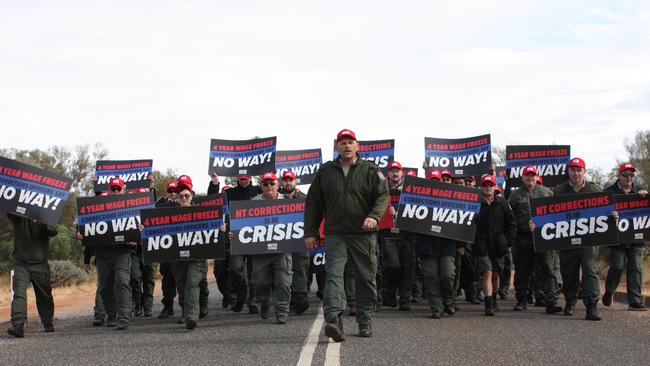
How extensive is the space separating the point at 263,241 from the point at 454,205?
300 centimetres

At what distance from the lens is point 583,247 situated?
12.6 meters

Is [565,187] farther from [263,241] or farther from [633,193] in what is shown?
[263,241]

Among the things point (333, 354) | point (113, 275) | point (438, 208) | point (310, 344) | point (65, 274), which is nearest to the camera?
point (333, 354)

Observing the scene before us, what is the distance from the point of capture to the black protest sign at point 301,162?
20703 mm

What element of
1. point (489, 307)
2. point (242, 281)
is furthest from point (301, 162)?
point (489, 307)

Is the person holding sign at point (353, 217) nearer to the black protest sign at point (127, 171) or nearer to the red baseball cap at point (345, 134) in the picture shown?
the red baseball cap at point (345, 134)

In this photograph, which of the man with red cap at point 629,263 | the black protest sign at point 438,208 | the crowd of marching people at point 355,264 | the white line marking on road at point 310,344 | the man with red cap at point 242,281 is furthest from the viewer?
the man with red cap at point 242,281

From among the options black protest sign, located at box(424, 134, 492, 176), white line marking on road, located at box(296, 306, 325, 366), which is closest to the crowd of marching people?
white line marking on road, located at box(296, 306, 325, 366)

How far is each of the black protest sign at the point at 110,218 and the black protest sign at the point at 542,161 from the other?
331 inches

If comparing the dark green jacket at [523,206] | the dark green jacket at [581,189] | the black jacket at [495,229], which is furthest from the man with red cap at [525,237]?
the black jacket at [495,229]

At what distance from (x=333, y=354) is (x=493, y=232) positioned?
5.49 metres

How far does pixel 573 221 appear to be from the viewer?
41.7ft

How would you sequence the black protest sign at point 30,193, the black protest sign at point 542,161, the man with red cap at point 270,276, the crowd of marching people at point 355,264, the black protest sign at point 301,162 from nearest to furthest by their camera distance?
the crowd of marching people at point 355,264 < the black protest sign at point 30,193 < the man with red cap at point 270,276 < the black protest sign at point 542,161 < the black protest sign at point 301,162

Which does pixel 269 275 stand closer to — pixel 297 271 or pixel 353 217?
pixel 297 271
